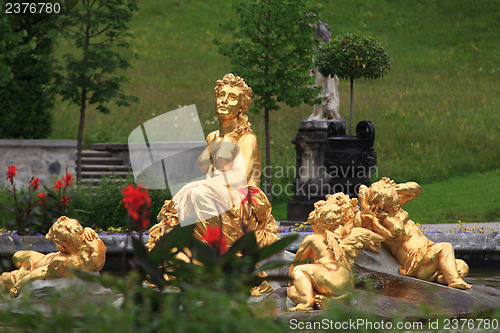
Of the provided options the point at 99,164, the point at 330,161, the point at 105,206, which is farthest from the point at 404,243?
the point at 99,164

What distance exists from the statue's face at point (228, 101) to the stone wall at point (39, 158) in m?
10.6

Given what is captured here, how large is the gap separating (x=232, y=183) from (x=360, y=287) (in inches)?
56.2

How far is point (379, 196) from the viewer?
5.18m

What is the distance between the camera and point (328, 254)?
451cm

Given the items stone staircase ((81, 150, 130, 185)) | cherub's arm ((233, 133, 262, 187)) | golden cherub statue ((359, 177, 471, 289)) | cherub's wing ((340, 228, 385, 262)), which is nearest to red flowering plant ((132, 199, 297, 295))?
cherub's wing ((340, 228, 385, 262))

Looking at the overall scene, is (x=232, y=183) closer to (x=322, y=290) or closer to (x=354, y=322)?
(x=322, y=290)

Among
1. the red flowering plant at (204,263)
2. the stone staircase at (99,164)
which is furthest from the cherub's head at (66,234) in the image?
the stone staircase at (99,164)

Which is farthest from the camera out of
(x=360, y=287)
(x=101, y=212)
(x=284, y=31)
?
(x=284, y=31)

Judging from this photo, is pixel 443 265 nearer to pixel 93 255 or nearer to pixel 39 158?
pixel 93 255

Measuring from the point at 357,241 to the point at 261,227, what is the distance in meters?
0.97

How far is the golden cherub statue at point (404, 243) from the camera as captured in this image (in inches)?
199

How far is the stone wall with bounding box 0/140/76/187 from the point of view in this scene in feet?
51.5

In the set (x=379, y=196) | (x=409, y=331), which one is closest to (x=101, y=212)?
(x=379, y=196)

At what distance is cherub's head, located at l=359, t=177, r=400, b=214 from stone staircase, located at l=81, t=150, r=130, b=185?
446 inches
